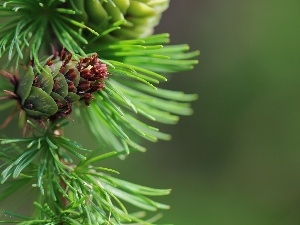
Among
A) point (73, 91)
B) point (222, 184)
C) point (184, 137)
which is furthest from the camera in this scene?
point (184, 137)

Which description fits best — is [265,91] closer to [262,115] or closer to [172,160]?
[262,115]

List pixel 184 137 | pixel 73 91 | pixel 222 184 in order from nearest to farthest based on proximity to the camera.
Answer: pixel 73 91 → pixel 222 184 → pixel 184 137

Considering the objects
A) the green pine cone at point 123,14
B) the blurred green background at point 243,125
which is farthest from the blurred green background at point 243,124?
the green pine cone at point 123,14

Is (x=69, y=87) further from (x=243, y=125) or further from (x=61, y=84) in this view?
(x=243, y=125)

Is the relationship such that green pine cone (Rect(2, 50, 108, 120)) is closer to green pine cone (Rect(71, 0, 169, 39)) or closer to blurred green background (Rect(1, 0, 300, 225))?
green pine cone (Rect(71, 0, 169, 39))

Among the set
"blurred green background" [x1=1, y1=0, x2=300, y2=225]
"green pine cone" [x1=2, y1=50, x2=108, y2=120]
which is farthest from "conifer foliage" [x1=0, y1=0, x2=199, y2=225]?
"blurred green background" [x1=1, y1=0, x2=300, y2=225]

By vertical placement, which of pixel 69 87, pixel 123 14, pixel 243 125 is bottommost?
pixel 69 87

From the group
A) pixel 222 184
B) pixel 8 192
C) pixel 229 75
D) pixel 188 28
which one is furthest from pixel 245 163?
pixel 8 192

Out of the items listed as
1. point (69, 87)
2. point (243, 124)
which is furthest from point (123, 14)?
point (243, 124)

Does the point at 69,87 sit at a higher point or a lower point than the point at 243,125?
lower
